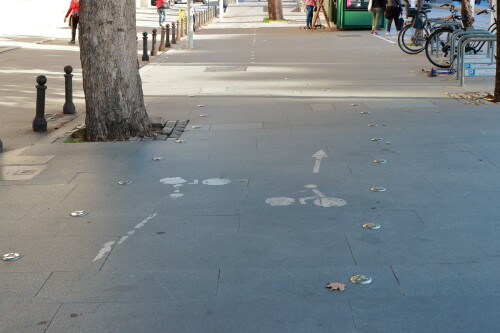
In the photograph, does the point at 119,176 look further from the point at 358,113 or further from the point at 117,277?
the point at 358,113

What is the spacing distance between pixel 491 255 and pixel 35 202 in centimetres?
391

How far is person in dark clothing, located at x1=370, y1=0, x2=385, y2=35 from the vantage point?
92.6 feet

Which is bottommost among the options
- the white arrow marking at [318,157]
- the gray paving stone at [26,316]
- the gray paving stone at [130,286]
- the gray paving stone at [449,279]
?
the gray paving stone at [26,316]

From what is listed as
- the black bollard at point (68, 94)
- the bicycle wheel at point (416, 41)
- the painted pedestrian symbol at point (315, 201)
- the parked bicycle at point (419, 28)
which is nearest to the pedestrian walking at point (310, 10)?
the parked bicycle at point (419, 28)

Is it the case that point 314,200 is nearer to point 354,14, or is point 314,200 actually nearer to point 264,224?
A: point 264,224

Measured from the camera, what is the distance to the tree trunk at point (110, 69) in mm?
9375

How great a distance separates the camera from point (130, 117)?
9.67m

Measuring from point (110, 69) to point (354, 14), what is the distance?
2312cm

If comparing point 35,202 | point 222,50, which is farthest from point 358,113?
point 222,50

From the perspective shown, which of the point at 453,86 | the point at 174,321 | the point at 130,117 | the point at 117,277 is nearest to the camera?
the point at 174,321

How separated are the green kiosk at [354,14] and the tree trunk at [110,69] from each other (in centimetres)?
2258

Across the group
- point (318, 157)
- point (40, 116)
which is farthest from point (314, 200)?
point (40, 116)

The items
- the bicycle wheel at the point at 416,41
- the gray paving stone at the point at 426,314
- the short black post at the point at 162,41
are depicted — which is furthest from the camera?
the short black post at the point at 162,41

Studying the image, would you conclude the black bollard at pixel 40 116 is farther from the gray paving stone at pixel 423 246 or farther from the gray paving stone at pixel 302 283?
the gray paving stone at pixel 302 283
